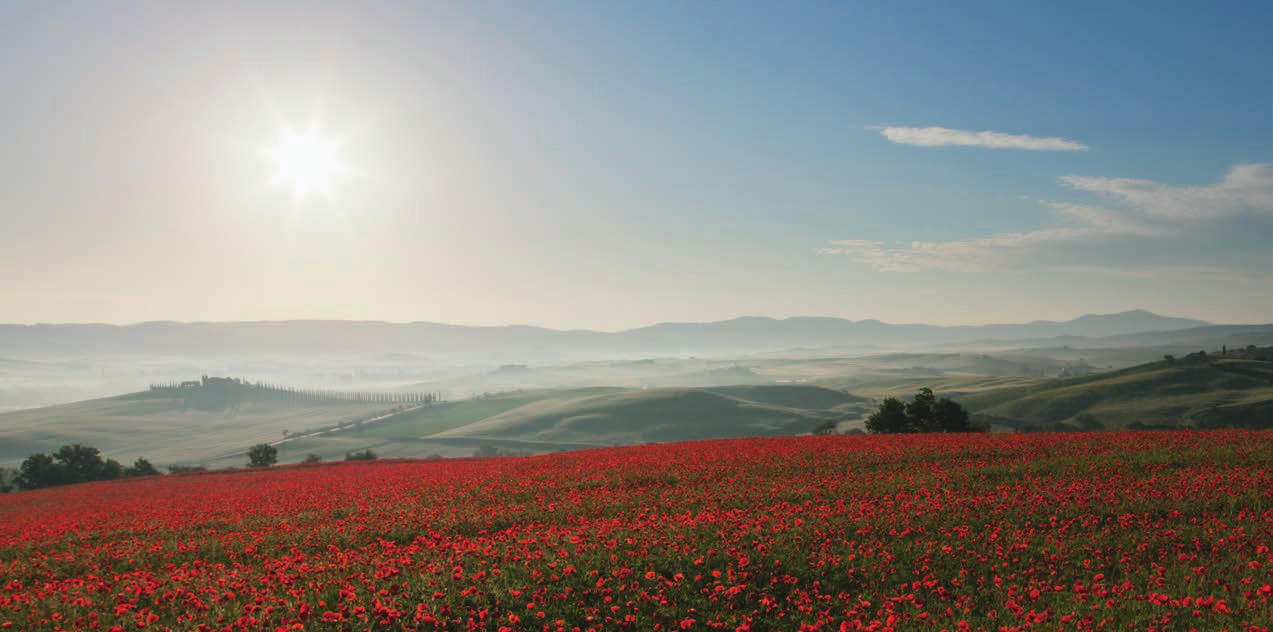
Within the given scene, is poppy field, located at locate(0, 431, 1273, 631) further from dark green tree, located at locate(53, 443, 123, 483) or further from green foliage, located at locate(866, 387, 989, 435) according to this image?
dark green tree, located at locate(53, 443, 123, 483)

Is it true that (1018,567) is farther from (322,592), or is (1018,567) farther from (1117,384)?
(1117,384)

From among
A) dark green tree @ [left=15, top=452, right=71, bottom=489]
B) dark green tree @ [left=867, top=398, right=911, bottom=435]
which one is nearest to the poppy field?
dark green tree @ [left=867, top=398, right=911, bottom=435]

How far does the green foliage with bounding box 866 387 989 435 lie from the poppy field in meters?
25.5

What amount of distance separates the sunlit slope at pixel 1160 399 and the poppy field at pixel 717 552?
126667 mm

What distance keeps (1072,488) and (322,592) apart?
1897 cm

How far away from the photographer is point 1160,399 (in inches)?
5581

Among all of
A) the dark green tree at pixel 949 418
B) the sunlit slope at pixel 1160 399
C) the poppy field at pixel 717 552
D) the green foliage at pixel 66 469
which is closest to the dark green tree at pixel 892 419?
the dark green tree at pixel 949 418

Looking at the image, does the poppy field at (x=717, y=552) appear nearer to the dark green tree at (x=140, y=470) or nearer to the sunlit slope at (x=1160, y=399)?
the dark green tree at (x=140, y=470)

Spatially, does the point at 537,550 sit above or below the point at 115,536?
above

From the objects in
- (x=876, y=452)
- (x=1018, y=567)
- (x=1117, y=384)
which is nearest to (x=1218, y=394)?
(x=1117, y=384)

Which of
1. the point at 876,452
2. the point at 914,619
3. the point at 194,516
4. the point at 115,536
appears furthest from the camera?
the point at 876,452

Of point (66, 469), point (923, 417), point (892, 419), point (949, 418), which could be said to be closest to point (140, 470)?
point (66, 469)

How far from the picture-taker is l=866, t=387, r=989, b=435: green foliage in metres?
52.1

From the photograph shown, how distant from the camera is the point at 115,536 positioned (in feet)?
72.1
